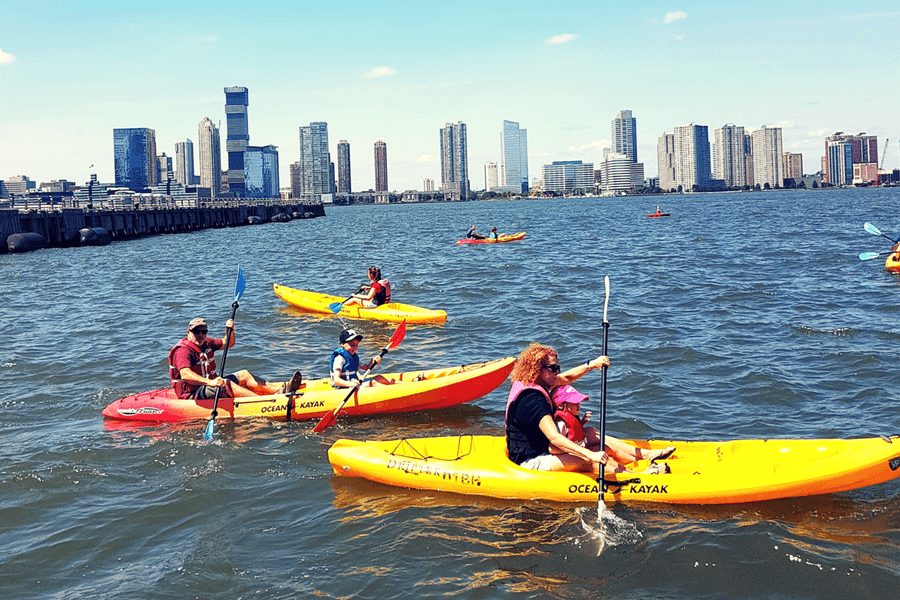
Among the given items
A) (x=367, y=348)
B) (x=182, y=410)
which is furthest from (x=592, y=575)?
(x=367, y=348)

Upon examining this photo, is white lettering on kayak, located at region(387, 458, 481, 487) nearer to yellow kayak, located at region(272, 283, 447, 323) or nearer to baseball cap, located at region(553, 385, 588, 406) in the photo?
baseball cap, located at region(553, 385, 588, 406)

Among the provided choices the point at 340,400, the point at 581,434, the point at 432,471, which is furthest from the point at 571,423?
the point at 340,400

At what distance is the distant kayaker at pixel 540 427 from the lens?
8.26 m

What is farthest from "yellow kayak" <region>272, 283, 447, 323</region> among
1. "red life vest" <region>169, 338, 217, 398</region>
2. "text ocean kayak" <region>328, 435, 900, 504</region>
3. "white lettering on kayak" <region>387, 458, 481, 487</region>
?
"white lettering on kayak" <region>387, 458, 481, 487</region>

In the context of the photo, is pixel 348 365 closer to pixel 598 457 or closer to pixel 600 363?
pixel 600 363

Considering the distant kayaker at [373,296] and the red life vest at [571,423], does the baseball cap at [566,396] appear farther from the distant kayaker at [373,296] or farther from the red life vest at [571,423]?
the distant kayaker at [373,296]

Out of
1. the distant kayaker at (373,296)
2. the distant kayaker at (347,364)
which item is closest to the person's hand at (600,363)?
the distant kayaker at (347,364)

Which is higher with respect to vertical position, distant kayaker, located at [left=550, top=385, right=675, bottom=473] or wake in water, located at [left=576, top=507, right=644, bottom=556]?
distant kayaker, located at [left=550, top=385, right=675, bottom=473]

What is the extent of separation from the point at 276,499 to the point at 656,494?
3.96 metres

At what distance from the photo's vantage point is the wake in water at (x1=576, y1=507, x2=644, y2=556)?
7.76m

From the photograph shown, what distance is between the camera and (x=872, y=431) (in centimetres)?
1059

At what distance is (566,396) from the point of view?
8.68m

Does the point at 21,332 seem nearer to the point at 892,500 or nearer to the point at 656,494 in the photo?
the point at 656,494

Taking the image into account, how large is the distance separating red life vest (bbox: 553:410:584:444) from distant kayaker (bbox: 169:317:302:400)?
4670 millimetres
